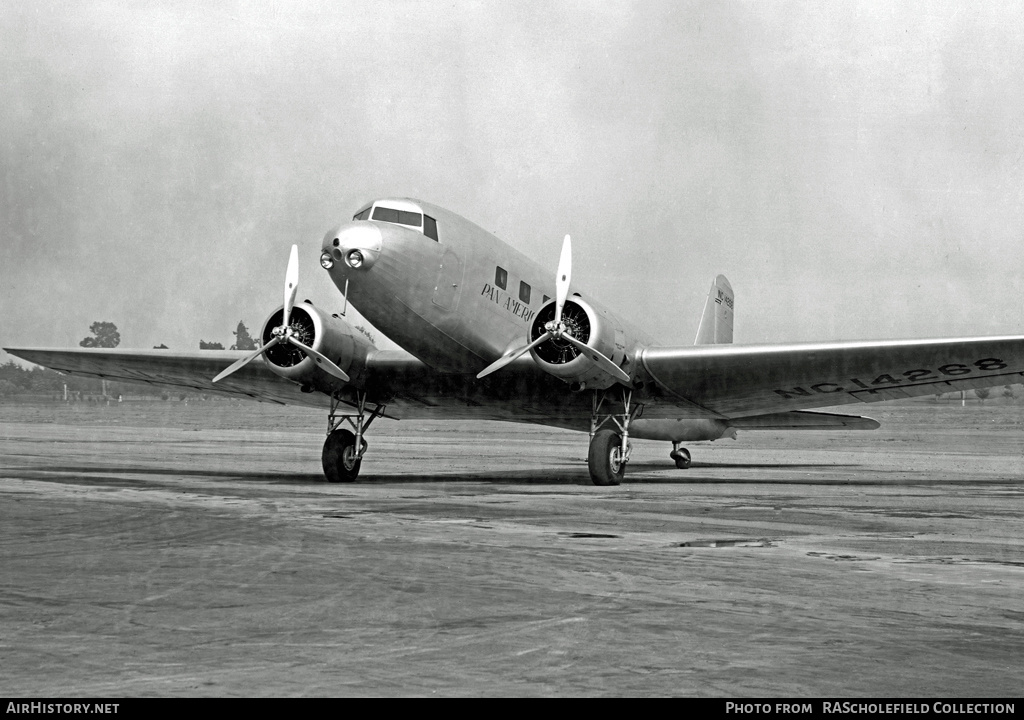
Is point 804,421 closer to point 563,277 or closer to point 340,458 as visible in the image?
point 563,277

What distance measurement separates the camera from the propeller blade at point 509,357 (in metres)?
18.0

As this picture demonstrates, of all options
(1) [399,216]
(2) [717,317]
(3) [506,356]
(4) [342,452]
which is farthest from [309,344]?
(2) [717,317]

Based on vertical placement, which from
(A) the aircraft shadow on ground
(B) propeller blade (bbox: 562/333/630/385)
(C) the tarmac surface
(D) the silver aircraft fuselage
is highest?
(D) the silver aircraft fuselage

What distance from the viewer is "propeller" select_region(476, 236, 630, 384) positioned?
17.9m

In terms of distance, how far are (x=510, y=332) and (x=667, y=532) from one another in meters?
8.77

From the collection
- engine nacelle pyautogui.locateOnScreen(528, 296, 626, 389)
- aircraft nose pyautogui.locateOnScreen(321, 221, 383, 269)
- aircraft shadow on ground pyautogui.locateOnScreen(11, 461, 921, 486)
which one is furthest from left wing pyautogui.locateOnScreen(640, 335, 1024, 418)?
aircraft nose pyautogui.locateOnScreen(321, 221, 383, 269)

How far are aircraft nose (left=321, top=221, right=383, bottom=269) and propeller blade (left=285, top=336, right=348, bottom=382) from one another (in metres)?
1.82

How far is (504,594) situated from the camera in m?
7.23

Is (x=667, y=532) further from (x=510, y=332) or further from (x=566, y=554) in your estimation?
(x=510, y=332)

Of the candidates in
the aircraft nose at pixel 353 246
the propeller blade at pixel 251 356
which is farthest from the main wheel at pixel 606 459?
the propeller blade at pixel 251 356

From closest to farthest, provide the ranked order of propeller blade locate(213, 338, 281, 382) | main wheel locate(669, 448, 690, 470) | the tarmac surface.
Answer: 1. the tarmac surface
2. propeller blade locate(213, 338, 281, 382)
3. main wheel locate(669, 448, 690, 470)

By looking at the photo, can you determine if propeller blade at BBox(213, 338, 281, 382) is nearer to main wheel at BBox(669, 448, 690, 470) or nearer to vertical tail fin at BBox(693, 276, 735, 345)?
main wheel at BBox(669, 448, 690, 470)

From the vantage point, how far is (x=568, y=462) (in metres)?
31.5

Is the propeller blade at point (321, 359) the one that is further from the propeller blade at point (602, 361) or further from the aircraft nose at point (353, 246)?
the propeller blade at point (602, 361)
